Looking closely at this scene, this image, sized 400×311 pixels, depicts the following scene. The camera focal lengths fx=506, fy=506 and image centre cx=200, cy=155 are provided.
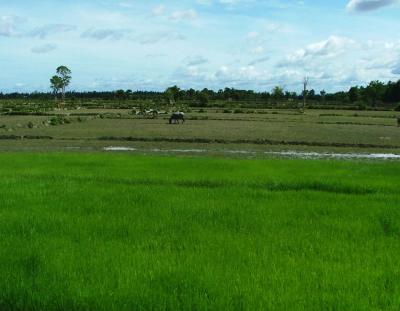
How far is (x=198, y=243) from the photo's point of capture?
5.48 metres

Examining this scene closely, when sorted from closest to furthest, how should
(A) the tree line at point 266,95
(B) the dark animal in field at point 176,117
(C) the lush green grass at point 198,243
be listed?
(C) the lush green grass at point 198,243, (B) the dark animal in field at point 176,117, (A) the tree line at point 266,95

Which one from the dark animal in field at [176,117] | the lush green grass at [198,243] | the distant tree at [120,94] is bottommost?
the lush green grass at [198,243]

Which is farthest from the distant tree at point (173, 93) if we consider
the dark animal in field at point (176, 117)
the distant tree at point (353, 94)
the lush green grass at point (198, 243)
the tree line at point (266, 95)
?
the lush green grass at point (198, 243)

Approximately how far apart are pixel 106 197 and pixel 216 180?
8.96 feet

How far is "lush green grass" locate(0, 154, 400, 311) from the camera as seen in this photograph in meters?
4.07

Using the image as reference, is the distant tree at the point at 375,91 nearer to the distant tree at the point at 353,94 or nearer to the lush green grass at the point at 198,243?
the distant tree at the point at 353,94

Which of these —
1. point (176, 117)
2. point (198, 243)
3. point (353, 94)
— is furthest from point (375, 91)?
point (198, 243)

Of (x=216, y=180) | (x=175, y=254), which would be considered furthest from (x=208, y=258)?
(x=216, y=180)

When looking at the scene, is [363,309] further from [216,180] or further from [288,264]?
[216,180]

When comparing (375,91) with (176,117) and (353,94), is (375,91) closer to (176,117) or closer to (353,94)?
(353,94)

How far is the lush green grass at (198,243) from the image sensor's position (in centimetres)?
407

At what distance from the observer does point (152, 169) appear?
11.6 m

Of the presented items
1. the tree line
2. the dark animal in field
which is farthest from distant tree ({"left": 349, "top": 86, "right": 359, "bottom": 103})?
the dark animal in field

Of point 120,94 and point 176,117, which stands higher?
point 120,94
